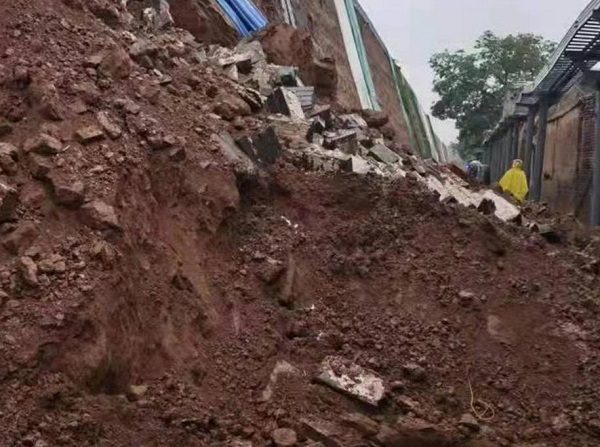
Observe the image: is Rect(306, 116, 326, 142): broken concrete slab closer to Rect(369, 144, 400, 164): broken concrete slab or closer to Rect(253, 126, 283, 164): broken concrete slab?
Rect(369, 144, 400, 164): broken concrete slab

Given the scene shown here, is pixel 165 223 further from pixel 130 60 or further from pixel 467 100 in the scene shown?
pixel 467 100

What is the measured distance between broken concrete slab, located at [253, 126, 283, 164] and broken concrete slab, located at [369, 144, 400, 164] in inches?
53.6

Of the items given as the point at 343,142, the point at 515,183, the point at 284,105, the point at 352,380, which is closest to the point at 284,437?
the point at 352,380

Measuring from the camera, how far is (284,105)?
728 centimetres

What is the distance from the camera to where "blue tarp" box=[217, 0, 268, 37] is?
1010cm

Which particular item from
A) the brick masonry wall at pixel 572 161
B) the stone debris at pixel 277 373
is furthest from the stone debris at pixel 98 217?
the brick masonry wall at pixel 572 161

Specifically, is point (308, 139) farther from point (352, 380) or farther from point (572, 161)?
point (572, 161)

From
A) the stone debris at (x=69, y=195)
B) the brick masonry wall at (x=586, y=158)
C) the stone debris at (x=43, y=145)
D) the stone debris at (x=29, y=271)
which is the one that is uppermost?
the brick masonry wall at (x=586, y=158)

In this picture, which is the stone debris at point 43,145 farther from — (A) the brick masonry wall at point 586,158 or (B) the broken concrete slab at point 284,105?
(A) the brick masonry wall at point 586,158

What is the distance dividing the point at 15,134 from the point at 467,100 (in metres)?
29.2

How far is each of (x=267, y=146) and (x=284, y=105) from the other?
125 cm

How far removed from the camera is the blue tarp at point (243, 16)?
10.1 metres

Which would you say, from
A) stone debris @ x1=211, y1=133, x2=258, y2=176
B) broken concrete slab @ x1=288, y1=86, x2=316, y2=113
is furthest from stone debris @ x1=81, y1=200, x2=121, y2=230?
broken concrete slab @ x1=288, y1=86, x2=316, y2=113

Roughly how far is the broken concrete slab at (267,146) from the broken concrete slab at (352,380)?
1.86 meters
